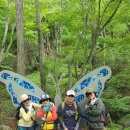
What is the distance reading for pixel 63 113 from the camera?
626cm

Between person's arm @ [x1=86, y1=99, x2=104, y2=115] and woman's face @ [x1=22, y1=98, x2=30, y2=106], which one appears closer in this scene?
person's arm @ [x1=86, y1=99, x2=104, y2=115]

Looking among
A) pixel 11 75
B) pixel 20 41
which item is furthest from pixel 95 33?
pixel 11 75

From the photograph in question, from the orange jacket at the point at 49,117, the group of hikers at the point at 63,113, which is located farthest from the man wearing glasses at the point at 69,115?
the orange jacket at the point at 49,117

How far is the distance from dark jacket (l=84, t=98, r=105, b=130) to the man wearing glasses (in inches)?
7.9

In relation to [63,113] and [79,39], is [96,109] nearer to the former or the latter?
[63,113]

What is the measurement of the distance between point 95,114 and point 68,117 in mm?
573

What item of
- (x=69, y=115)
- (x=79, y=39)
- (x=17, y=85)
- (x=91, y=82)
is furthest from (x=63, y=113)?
(x=79, y=39)

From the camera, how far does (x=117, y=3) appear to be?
10.1 m

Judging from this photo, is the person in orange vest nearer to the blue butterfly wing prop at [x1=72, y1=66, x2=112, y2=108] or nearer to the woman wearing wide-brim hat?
the woman wearing wide-brim hat

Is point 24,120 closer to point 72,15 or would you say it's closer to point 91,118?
point 91,118

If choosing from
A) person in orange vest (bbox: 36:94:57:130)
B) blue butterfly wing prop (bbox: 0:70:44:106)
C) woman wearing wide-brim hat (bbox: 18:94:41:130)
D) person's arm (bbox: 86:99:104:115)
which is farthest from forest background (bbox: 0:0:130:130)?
person's arm (bbox: 86:99:104:115)

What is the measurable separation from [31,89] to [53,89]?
27.4 feet

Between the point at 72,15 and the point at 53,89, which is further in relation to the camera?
the point at 53,89

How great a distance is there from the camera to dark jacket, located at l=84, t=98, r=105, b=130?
622 cm
